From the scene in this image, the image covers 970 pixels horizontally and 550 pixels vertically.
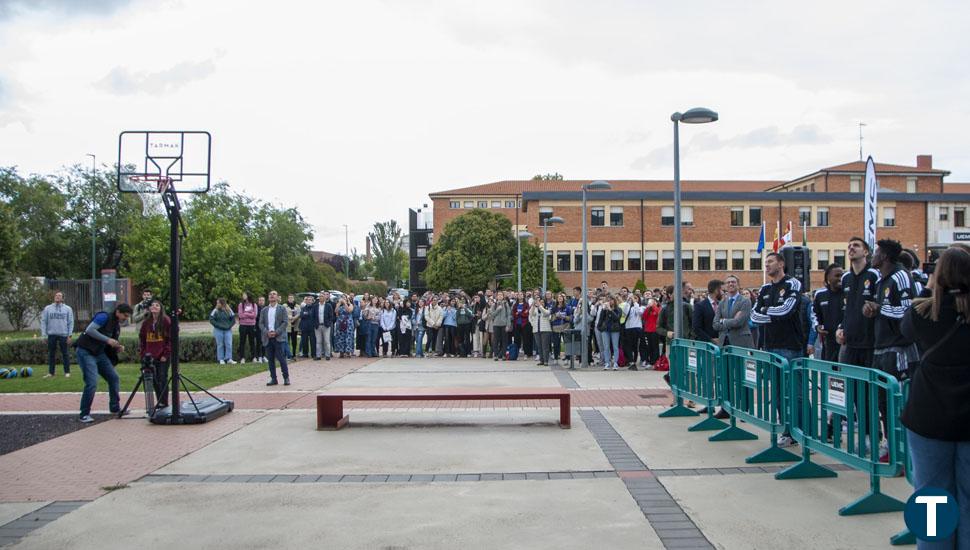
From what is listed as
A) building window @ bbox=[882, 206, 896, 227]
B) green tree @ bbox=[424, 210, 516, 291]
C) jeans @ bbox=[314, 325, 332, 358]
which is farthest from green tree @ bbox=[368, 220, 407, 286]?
jeans @ bbox=[314, 325, 332, 358]

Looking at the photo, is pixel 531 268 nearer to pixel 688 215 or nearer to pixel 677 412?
pixel 688 215

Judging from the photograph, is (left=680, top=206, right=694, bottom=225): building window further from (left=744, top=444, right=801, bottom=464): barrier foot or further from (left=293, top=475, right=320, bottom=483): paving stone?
(left=293, top=475, right=320, bottom=483): paving stone

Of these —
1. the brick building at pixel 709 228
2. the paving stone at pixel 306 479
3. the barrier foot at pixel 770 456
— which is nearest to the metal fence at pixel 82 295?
the brick building at pixel 709 228

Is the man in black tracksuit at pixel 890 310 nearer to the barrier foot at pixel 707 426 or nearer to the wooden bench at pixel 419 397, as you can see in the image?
the barrier foot at pixel 707 426

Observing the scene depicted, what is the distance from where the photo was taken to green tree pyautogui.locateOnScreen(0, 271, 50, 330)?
42.6 metres

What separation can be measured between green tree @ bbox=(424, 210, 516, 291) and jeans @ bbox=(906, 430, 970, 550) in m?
60.1

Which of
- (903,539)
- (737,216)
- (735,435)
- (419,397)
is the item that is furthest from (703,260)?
(903,539)

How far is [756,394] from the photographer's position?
814cm

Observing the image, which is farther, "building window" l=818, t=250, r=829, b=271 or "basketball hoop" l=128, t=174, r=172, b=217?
"building window" l=818, t=250, r=829, b=271

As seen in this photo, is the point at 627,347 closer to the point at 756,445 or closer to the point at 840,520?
the point at 756,445

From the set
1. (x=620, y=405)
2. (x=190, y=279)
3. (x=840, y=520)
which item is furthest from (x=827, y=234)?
(x=840, y=520)

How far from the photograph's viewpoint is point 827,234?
2527 inches

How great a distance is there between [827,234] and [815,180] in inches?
721

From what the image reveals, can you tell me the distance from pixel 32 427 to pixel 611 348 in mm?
12616
